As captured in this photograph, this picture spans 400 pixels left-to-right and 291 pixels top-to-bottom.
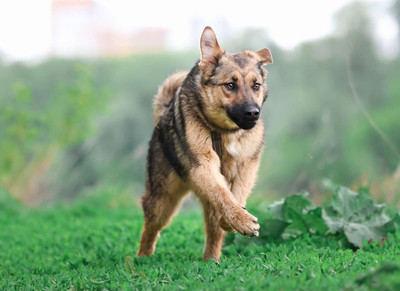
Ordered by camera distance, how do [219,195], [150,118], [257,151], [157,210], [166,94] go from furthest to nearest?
[150,118] < [166,94] < [157,210] < [257,151] < [219,195]

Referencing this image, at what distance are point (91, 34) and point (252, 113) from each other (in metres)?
16.6

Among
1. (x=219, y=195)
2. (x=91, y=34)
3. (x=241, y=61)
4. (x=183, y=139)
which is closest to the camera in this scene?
(x=219, y=195)

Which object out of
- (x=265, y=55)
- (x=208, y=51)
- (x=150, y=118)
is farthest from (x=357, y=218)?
(x=150, y=118)

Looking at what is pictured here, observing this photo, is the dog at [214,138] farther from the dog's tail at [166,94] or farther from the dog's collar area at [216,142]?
the dog's tail at [166,94]

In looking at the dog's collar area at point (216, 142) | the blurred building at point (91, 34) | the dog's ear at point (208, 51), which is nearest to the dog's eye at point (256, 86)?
the dog's ear at point (208, 51)

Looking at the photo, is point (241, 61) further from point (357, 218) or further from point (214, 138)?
point (357, 218)

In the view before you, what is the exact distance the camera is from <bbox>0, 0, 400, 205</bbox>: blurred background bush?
12078mm

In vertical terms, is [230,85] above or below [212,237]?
above

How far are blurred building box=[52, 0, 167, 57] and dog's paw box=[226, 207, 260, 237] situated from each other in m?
15.0

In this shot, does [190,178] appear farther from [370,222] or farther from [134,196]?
[134,196]

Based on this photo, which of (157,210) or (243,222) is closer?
(243,222)

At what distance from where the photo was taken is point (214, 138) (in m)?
5.22

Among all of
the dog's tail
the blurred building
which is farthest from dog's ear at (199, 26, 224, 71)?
the blurred building

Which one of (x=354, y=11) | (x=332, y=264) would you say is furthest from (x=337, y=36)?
(x=332, y=264)
